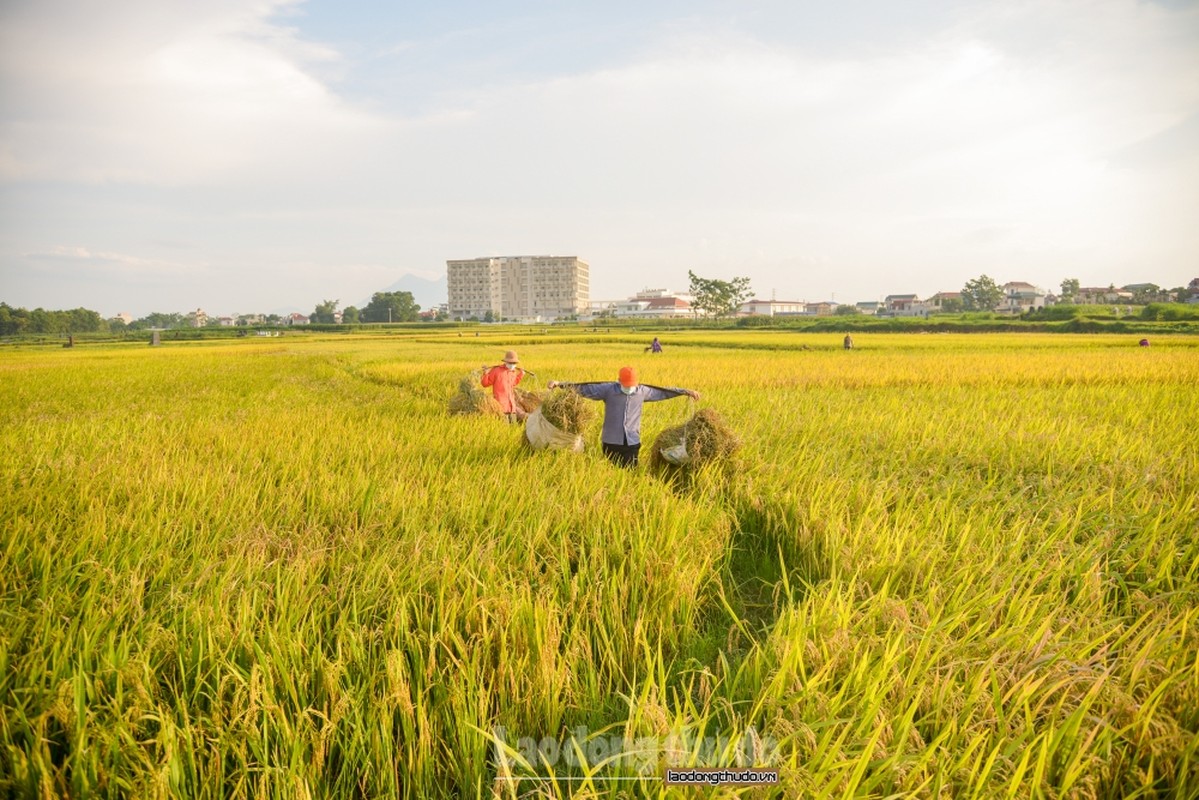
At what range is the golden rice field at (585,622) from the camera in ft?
5.13

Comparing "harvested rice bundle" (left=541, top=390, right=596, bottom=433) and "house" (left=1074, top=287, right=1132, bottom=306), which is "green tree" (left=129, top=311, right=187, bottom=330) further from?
"house" (left=1074, top=287, right=1132, bottom=306)

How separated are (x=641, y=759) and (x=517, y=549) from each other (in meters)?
1.48

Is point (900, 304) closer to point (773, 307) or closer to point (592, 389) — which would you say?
point (773, 307)

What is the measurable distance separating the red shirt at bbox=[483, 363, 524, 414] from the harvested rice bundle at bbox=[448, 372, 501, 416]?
0.09m

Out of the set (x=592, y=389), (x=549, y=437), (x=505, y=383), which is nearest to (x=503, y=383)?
(x=505, y=383)

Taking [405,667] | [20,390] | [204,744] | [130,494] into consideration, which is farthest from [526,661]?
[20,390]

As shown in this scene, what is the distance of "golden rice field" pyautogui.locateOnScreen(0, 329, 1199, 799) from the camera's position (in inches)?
61.6

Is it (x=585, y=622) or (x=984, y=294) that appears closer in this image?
(x=585, y=622)

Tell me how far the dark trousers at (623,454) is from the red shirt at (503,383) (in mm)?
2744

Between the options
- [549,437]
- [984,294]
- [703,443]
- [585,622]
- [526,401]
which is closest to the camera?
[585,622]

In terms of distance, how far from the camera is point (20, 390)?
11.5m

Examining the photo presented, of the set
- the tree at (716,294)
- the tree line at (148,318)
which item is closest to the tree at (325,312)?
the tree line at (148,318)

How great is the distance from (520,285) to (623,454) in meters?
153

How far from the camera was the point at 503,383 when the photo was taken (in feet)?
24.0
